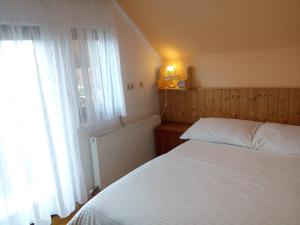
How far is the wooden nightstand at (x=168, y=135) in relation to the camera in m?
3.13

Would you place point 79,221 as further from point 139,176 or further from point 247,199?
point 247,199

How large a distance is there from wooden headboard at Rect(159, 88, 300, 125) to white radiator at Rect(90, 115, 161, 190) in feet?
1.13

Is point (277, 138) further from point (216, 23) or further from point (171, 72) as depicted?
point (171, 72)

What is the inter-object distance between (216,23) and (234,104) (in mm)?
977

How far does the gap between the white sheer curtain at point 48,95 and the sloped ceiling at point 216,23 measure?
561 mm

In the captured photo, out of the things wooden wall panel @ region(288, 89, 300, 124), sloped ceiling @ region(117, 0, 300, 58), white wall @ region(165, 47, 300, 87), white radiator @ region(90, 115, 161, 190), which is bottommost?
white radiator @ region(90, 115, 161, 190)

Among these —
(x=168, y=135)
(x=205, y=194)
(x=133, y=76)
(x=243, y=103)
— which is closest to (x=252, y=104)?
(x=243, y=103)

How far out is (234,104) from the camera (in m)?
2.97

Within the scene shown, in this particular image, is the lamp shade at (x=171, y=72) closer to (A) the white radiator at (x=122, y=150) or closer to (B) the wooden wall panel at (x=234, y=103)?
(A) the white radiator at (x=122, y=150)

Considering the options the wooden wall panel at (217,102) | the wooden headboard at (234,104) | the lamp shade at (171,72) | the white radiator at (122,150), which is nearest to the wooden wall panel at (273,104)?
the wooden headboard at (234,104)

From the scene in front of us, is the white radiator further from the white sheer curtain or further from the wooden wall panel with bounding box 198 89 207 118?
the wooden wall panel with bounding box 198 89 207 118

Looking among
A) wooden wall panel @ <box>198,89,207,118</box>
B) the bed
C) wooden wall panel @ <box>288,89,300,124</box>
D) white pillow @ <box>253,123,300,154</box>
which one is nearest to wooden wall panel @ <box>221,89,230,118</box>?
wooden wall panel @ <box>198,89,207,118</box>

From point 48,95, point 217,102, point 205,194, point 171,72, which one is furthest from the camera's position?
point 171,72

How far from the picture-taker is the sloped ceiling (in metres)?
2.30
